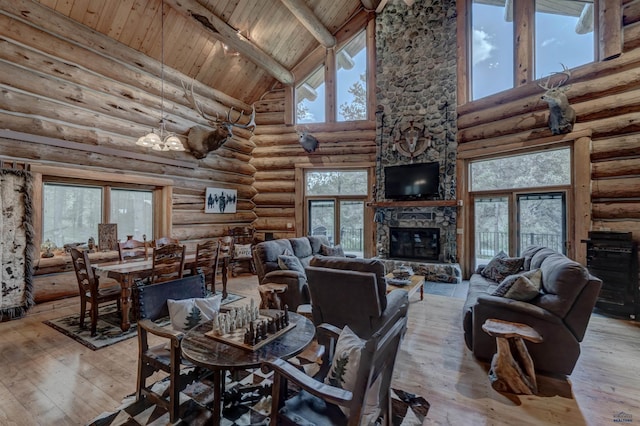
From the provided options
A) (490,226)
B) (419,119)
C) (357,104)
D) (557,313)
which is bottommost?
(557,313)

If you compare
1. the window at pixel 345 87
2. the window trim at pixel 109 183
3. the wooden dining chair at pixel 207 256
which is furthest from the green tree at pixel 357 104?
the wooden dining chair at pixel 207 256

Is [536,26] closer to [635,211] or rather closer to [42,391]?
[635,211]

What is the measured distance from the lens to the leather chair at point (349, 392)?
132 centimetres

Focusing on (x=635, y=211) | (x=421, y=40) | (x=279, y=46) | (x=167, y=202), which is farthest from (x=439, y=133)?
(x=167, y=202)

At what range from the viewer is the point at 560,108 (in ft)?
16.2

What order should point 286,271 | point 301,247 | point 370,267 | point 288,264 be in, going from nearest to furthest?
1. point 370,267
2. point 286,271
3. point 288,264
4. point 301,247

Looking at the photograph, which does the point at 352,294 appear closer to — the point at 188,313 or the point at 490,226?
the point at 188,313

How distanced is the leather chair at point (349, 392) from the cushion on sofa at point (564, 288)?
1947mm

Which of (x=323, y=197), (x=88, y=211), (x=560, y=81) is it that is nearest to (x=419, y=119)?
(x=560, y=81)

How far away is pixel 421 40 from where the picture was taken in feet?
23.0

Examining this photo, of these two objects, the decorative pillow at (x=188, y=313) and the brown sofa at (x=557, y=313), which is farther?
the brown sofa at (x=557, y=313)

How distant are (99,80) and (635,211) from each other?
350 inches

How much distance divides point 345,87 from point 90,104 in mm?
5714

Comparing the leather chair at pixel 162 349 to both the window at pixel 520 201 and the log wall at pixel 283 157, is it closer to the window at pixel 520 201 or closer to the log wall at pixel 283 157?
the log wall at pixel 283 157
